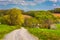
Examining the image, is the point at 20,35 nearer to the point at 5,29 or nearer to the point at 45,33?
the point at 5,29

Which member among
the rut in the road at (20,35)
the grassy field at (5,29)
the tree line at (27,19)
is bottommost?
the rut in the road at (20,35)

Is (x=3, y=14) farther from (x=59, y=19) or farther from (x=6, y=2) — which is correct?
(x=59, y=19)

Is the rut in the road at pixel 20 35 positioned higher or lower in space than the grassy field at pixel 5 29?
lower

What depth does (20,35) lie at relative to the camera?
109 inches

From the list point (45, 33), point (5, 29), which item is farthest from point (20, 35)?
point (45, 33)

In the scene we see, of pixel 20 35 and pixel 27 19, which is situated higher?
pixel 27 19

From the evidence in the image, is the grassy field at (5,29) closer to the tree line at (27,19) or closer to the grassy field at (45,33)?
the tree line at (27,19)

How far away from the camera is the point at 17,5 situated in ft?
9.41

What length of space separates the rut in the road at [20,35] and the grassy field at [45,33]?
7 cm

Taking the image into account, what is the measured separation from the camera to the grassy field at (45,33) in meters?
2.71

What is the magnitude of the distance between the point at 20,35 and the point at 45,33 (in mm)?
417

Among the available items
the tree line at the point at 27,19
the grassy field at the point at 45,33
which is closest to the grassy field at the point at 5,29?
the tree line at the point at 27,19

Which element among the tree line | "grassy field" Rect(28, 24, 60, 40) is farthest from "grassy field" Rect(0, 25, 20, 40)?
"grassy field" Rect(28, 24, 60, 40)

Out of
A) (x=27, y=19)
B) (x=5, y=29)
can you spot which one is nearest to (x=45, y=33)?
(x=27, y=19)
